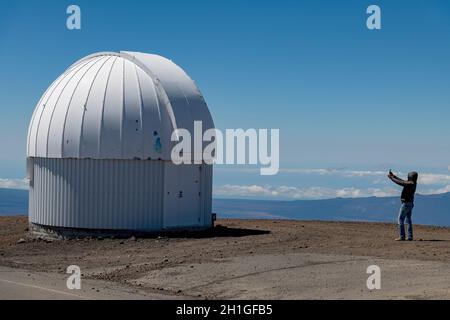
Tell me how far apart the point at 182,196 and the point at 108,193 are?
92.4 inches

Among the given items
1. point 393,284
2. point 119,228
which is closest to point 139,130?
point 119,228

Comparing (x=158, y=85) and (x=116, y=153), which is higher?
(x=158, y=85)

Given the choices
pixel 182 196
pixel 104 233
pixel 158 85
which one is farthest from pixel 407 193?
pixel 104 233

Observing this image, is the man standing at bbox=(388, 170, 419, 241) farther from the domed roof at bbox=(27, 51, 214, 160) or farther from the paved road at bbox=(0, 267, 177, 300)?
the paved road at bbox=(0, 267, 177, 300)

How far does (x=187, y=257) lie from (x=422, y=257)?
537 centimetres

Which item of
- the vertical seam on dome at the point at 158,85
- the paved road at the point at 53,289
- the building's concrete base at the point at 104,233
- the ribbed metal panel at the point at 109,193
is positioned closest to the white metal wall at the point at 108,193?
the ribbed metal panel at the point at 109,193

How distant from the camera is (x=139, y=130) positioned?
69.3 feet

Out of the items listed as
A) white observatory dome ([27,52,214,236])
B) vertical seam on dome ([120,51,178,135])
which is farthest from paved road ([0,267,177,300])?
vertical seam on dome ([120,51,178,135])

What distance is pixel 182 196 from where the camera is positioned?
72.4 ft

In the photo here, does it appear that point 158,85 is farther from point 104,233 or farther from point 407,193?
point 407,193

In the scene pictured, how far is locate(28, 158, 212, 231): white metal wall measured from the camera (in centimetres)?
2109

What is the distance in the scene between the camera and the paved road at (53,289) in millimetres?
11625

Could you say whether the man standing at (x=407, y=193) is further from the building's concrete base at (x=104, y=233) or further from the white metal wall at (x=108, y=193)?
the white metal wall at (x=108, y=193)

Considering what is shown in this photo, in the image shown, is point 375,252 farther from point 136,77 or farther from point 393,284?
point 136,77
